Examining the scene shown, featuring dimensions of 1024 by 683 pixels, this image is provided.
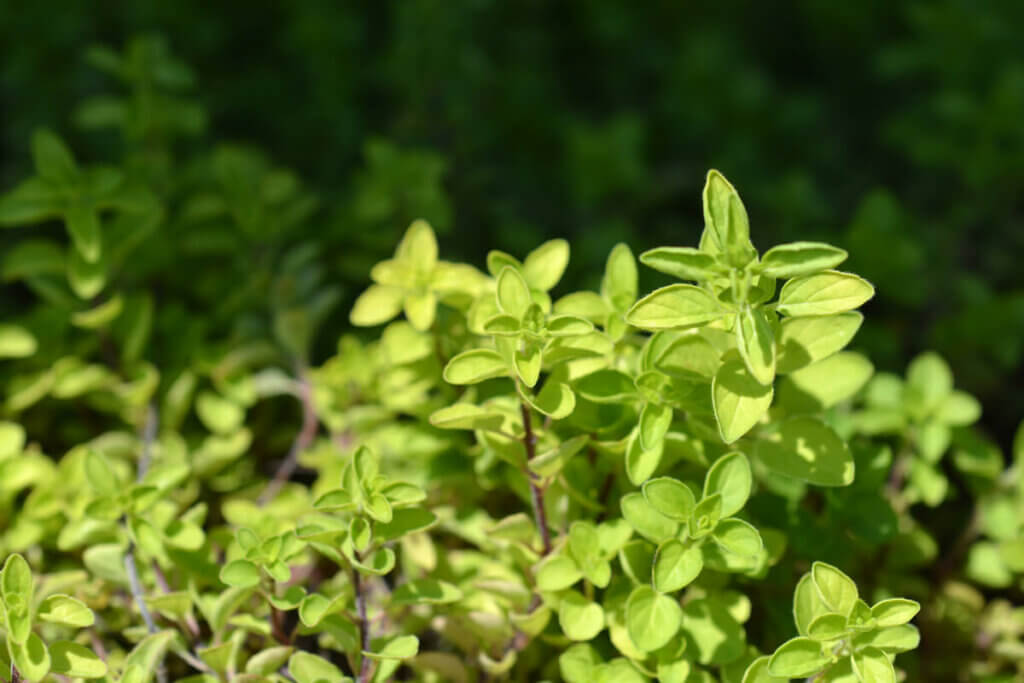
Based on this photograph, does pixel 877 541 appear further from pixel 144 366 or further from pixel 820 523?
pixel 144 366

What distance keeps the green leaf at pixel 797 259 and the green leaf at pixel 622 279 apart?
29 centimetres

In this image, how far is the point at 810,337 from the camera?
125cm

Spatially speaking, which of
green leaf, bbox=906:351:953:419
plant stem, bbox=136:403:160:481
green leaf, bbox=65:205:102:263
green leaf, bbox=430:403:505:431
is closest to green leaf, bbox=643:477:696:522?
green leaf, bbox=430:403:505:431

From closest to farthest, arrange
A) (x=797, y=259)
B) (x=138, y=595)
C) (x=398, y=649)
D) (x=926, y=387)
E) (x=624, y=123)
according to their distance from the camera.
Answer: (x=797, y=259) < (x=398, y=649) < (x=138, y=595) < (x=926, y=387) < (x=624, y=123)

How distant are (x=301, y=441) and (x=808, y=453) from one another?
0.90 metres

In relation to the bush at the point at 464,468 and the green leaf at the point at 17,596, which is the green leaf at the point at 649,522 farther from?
the green leaf at the point at 17,596

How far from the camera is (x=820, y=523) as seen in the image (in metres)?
1.42

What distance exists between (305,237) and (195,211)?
0.28 meters

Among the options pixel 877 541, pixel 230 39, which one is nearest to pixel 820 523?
pixel 877 541

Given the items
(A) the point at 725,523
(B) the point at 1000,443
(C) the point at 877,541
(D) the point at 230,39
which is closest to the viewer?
(A) the point at 725,523

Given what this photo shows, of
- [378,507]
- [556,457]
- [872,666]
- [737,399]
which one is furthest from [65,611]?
[872,666]

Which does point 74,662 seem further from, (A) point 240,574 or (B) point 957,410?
(B) point 957,410

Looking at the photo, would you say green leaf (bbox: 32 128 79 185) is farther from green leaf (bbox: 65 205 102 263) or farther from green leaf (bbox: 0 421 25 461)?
green leaf (bbox: 0 421 25 461)

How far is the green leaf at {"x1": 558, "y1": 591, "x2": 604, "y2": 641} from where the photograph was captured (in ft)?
4.10
